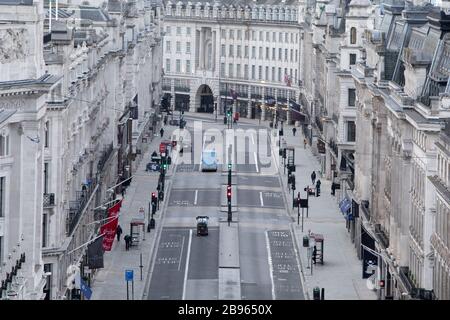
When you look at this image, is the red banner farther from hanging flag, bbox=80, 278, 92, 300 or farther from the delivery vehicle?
hanging flag, bbox=80, 278, 92, 300

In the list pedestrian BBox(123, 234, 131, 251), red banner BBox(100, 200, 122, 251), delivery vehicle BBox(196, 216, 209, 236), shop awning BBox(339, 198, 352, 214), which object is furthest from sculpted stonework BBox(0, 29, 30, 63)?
shop awning BBox(339, 198, 352, 214)

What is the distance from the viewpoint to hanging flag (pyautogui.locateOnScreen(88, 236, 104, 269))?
96062 mm

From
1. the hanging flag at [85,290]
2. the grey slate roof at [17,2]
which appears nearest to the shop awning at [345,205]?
the hanging flag at [85,290]

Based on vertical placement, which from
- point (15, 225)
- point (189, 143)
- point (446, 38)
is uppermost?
point (446, 38)

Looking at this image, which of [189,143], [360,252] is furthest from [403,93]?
[189,143]

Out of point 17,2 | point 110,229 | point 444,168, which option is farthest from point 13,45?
point 110,229

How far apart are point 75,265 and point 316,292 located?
528 inches

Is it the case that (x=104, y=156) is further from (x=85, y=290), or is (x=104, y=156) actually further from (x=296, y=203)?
(x=85, y=290)

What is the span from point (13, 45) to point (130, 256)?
4061 centimetres

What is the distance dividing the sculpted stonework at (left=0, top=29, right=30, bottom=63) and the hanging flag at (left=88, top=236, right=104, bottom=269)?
27.4 meters

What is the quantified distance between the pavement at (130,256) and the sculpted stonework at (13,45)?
80.3 feet

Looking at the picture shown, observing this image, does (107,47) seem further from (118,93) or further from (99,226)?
(99,226)

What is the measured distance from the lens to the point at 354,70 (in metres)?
122

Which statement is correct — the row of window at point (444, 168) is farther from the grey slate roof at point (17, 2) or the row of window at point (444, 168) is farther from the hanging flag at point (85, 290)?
the hanging flag at point (85, 290)
